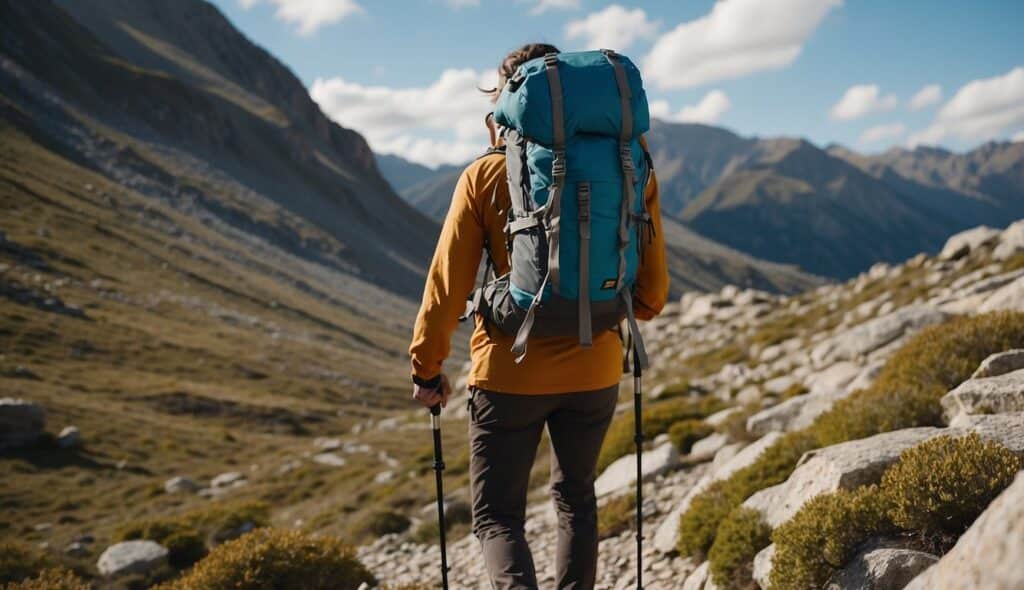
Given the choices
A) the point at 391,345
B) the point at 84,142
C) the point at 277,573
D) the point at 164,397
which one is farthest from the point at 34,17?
the point at 277,573

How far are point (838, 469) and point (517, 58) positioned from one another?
411 centimetres

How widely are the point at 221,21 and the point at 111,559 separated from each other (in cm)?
18424

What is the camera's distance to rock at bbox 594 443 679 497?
10984 millimetres

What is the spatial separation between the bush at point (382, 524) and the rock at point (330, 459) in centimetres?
1559

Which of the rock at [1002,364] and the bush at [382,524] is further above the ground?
the rock at [1002,364]

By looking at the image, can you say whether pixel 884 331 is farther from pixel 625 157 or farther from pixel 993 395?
pixel 625 157

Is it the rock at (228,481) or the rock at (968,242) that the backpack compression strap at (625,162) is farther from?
the rock at (968,242)

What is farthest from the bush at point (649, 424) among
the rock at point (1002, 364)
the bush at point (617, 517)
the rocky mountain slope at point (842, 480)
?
the rock at point (1002, 364)

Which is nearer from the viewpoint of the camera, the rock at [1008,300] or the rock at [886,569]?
the rock at [886,569]

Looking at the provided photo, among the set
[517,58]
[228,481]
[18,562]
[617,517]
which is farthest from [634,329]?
[228,481]

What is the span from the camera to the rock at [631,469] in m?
11.0

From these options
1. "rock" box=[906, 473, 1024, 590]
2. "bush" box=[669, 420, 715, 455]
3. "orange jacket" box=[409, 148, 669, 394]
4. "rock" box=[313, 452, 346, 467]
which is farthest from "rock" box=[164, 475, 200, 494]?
"rock" box=[906, 473, 1024, 590]

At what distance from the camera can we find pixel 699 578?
6562 millimetres

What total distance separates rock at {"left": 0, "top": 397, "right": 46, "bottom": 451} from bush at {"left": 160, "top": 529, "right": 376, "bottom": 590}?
94.4ft
